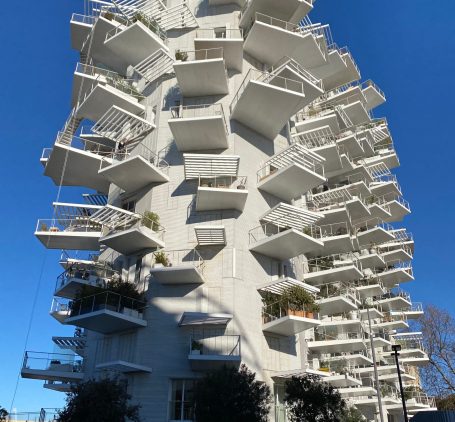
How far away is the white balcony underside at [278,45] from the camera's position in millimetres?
28500

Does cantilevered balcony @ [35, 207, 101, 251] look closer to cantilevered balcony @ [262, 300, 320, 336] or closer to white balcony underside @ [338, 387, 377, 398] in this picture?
cantilevered balcony @ [262, 300, 320, 336]

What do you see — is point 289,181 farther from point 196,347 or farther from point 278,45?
point 196,347

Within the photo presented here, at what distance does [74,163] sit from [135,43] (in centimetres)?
850

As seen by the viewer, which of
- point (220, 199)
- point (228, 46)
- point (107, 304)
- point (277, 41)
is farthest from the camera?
point (277, 41)

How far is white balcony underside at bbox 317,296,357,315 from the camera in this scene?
31133 mm

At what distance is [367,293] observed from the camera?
4119 centimetres

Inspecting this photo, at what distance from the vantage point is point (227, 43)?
90.5ft

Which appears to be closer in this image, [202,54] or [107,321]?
[107,321]

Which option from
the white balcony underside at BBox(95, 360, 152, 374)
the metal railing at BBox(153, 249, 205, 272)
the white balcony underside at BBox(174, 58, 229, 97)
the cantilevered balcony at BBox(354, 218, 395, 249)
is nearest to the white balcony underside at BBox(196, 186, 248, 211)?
the metal railing at BBox(153, 249, 205, 272)

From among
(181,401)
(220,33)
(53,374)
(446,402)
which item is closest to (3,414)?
(53,374)

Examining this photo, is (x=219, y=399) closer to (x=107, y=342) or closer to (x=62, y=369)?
(x=107, y=342)

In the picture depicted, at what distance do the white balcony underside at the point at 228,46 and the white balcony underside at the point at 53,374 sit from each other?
1993cm

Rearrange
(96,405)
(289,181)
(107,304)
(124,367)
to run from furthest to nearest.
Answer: (289,181)
(107,304)
(124,367)
(96,405)

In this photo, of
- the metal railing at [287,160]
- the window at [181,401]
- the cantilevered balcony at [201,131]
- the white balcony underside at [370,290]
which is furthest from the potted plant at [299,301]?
the white balcony underside at [370,290]
